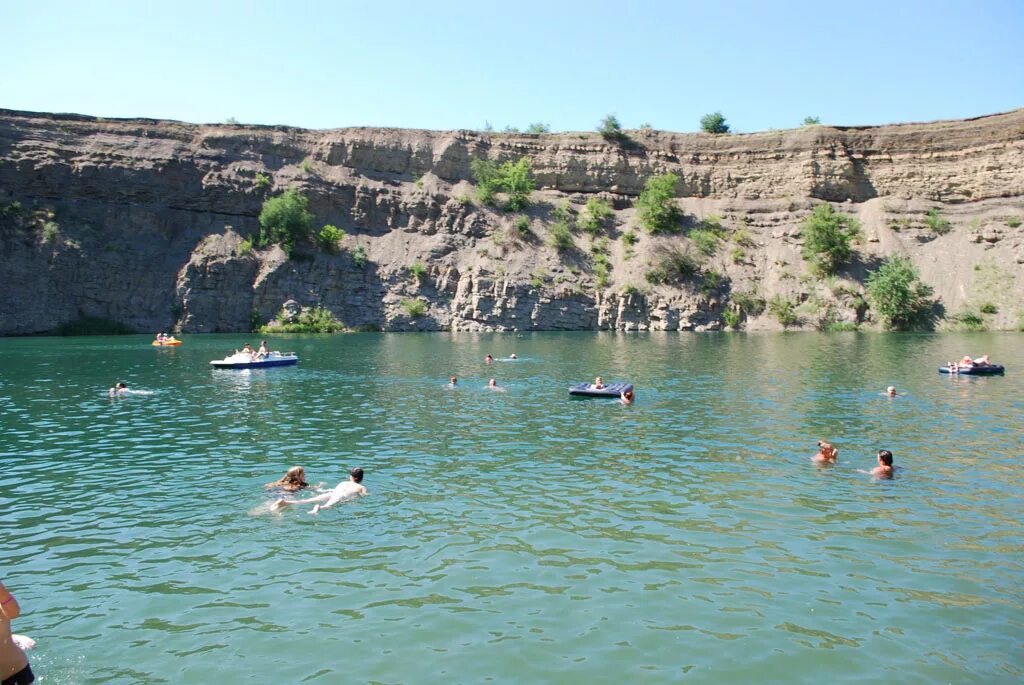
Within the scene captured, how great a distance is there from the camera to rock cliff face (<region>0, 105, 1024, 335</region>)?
82000 mm

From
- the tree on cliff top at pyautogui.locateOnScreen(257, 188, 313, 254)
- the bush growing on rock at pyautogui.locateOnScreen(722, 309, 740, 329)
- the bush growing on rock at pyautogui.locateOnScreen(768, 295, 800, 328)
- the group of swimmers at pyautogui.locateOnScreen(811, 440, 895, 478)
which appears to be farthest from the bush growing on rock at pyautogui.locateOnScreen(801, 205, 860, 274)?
the group of swimmers at pyautogui.locateOnScreen(811, 440, 895, 478)

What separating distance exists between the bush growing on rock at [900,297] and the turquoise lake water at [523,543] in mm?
48887

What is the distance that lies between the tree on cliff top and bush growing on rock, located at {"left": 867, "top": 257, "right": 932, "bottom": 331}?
62.0 metres

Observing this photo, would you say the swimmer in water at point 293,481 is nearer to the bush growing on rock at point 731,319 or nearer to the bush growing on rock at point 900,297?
the bush growing on rock at point 731,319

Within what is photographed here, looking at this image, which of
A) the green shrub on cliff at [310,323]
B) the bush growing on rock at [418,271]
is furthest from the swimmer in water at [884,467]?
the bush growing on rock at [418,271]

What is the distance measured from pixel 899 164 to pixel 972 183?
8250mm

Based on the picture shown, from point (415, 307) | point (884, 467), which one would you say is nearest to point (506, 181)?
point (415, 307)

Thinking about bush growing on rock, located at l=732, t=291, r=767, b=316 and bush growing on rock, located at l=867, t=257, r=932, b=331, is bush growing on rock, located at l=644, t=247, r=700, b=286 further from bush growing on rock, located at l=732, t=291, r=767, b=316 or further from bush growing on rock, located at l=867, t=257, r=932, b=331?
bush growing on rock, located at l=867, t=257, r=932, b=331

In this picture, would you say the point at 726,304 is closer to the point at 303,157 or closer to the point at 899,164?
the point at 899,164

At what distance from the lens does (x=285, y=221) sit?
87.3 meters

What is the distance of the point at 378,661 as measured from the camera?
9898 millimetres

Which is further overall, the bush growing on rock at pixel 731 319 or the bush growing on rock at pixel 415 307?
the bush growing on rock at pixel 415 307

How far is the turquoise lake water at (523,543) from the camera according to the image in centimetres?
1009

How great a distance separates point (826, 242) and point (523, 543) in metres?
80.0
